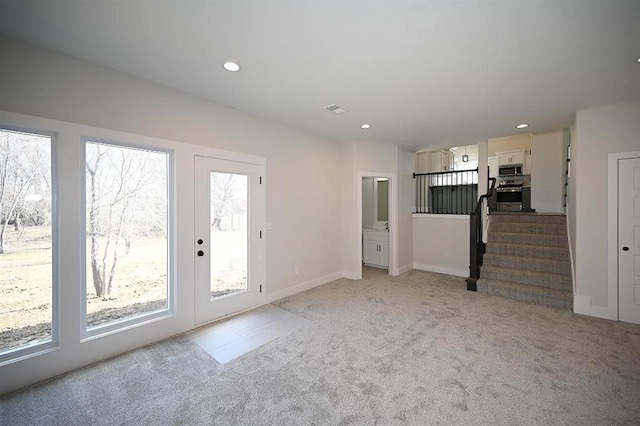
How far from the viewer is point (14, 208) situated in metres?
2.18

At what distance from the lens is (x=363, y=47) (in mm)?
2146

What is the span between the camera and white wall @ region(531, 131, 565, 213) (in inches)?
253

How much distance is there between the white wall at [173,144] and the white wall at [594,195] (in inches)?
143

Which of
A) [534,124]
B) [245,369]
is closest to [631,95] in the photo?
[534,124]

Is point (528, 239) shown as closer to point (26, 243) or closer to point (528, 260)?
point (528, 260)

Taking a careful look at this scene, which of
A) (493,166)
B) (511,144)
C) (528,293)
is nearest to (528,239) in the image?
(528,293)

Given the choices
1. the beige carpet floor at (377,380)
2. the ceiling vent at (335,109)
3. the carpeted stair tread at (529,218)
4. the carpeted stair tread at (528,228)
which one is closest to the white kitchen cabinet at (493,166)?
the carpeted stair tread at (529,218)

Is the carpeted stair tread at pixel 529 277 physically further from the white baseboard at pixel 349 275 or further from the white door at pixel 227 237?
the white door at pixel 227 237

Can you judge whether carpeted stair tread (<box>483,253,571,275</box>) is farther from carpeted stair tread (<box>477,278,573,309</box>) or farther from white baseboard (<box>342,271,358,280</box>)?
white baseboard (<box>342,271,358,280</box>)

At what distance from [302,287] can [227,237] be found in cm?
167

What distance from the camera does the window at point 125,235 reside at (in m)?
2.57

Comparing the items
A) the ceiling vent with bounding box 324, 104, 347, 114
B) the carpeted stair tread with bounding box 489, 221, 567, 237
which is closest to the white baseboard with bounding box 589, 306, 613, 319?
the carpeted stair tread with bounding box 489, 221, 567, 237

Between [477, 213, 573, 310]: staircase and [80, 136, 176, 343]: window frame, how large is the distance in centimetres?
460

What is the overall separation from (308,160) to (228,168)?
5.16 feet
